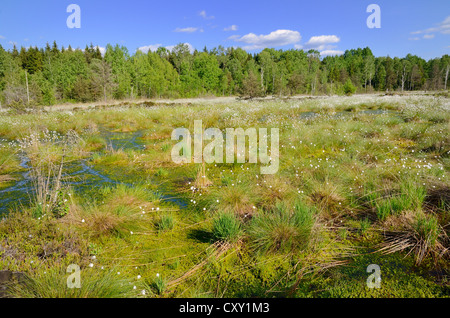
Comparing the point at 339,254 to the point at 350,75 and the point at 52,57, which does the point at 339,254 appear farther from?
the point at 350,75

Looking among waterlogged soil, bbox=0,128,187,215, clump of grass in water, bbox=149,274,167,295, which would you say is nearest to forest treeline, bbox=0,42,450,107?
waterlogged soil, bbox=0,128,187,215

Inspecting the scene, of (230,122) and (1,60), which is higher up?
(1,60)

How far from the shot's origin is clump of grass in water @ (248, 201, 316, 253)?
347 cm

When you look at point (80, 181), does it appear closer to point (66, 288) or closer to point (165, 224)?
point (165, 224)

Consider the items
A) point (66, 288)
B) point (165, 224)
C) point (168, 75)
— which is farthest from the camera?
point (168, 75)

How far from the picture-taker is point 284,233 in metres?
3.52

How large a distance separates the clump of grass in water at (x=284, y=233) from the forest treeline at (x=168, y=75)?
26034mm

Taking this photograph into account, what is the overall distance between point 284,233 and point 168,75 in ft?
202

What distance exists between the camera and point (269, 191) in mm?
5070

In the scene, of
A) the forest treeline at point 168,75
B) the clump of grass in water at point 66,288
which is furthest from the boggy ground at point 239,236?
the forest treeline at point 168,75

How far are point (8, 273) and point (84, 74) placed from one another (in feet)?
189

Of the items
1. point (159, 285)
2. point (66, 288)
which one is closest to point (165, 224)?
point (159, 285)

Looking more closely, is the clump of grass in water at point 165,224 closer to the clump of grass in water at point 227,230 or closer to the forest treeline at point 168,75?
the clump of grass in water at point 227,230

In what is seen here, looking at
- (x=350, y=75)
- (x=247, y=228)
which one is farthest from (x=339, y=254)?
(x=350, y=75)
